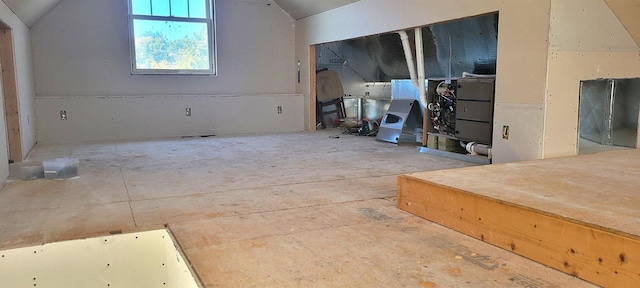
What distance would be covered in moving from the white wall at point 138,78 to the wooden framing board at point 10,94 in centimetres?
165

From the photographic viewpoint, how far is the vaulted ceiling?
5064mm

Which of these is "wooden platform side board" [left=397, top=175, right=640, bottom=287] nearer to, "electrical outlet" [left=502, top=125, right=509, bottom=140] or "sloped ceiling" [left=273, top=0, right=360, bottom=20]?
"electrical outlet" [left=502, top=125, right=509, bottom=140]

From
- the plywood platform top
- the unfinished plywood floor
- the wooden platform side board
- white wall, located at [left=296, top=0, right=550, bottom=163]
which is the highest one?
white wall, located at [left=296, top=0, right=550, bottom=163]

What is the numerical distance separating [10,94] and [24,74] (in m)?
0.87

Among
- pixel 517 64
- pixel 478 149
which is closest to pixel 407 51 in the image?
pixel 478 149

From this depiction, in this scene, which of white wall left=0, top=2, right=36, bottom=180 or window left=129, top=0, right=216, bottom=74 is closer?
white wall left=0, top=2, right=36, bottom=180

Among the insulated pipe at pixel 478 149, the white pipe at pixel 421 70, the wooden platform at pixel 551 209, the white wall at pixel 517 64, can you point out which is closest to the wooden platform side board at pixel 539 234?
the wooden platform at pixel 551 209

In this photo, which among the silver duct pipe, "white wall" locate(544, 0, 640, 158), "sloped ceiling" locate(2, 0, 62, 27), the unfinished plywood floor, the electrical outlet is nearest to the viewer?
the unfinished plywood floor

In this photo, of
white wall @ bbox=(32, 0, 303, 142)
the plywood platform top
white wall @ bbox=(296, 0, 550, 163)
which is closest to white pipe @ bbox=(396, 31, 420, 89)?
white wall @ bbox=(296, 0, 550, 163)

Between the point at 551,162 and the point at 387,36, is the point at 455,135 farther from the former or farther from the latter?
the point at 387,36

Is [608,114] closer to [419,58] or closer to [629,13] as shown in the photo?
[629,13]

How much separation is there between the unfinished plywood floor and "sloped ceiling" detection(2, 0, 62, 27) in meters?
1.72

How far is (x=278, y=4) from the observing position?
8.17 metres

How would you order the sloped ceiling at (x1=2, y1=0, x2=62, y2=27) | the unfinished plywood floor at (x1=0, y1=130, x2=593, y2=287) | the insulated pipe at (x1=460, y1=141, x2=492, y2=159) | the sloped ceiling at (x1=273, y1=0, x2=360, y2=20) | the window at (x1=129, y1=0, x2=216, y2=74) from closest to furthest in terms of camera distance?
the unfinished plywood floor at (x1=0, y1=130, x2=593, y2=287)
the insulated pipe at (x1=460, y1=141, x2=492, y2=159)
the sloped ceiling at (x1=2, y1=0, x2=62, y2=27)
the sloped ceiling at (x1=273, y1=0, x2=360, y2=20)
the window at (x1=129, y1=0, x2=216, y2=74)
